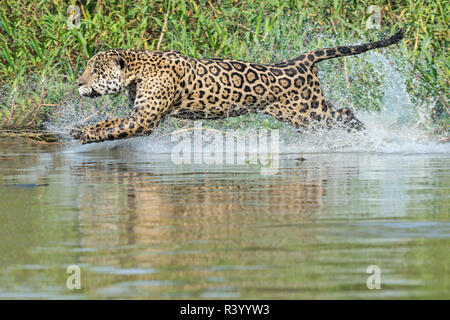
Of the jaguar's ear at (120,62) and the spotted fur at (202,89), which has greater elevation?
the jaguar's ear at (120,62)

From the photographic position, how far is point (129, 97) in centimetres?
1059

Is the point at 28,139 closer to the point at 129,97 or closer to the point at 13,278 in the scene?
the point at 129,97

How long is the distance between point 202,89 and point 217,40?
7.61 feet

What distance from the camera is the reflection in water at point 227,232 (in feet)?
12.2

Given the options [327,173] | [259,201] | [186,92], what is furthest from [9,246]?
[186,92]

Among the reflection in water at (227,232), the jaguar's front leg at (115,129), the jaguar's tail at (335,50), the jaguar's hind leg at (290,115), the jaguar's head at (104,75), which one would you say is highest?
the jaguar's tail at (335,50)

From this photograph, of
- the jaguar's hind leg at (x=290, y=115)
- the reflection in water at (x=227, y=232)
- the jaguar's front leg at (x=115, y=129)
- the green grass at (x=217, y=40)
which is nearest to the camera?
the reflection in water at (x=227, y=232)

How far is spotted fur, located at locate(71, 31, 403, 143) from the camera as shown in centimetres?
1005

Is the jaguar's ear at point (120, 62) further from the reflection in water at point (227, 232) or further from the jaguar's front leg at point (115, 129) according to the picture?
the reflection in water at point (227, 232)

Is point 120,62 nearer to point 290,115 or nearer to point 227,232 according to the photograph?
point 290,115

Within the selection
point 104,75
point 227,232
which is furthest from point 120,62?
point 227,232

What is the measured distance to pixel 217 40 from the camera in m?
12.5

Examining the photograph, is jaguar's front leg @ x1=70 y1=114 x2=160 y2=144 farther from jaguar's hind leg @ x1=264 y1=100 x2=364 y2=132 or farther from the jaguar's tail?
the jaguar's tail

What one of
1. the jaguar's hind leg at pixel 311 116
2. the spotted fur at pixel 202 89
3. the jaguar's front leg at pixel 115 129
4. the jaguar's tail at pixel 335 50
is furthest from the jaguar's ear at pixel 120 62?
the jaguar's tail at pixel 335 50
